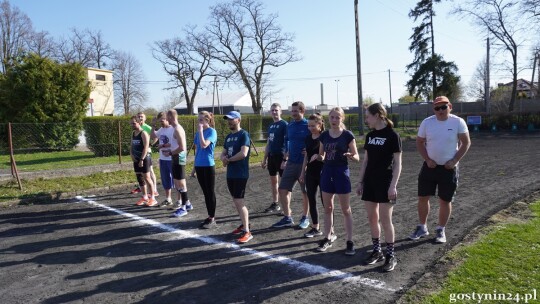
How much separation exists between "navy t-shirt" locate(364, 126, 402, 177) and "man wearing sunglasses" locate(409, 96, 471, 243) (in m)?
1.29

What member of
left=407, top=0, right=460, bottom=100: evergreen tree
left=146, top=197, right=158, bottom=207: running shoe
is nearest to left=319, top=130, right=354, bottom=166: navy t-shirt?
left=146, top=197, right=158, bottom=207: running shoe

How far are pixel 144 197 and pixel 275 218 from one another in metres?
3.22

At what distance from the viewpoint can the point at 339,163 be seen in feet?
16.7

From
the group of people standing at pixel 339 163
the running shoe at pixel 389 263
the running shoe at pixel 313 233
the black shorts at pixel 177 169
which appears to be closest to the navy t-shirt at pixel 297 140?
the group of people standing at pixel 339 163

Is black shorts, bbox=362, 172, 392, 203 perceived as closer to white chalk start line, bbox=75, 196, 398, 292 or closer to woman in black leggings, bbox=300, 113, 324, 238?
white chalk start line, bbox=75, 196, 398, 292

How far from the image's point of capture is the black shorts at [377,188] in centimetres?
455

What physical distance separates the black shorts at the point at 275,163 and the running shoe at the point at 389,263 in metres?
2.94

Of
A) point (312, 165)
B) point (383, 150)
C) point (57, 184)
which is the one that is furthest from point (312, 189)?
point (57, 184)

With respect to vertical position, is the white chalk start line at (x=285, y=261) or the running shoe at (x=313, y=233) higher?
the running shoe at (x=313, y=233)

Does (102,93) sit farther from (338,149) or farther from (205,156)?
(338,149)

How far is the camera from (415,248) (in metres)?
5.30

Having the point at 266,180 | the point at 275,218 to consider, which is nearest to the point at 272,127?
the point at 275,218

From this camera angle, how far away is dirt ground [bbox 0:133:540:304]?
414cm

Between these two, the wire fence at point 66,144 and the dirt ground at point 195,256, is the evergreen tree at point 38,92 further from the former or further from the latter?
the dirt ground at point 195,256
